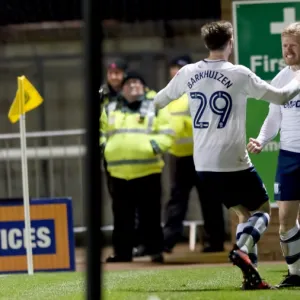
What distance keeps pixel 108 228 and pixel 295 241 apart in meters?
6.14

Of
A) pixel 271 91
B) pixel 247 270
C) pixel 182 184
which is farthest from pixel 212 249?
pixel 271 91

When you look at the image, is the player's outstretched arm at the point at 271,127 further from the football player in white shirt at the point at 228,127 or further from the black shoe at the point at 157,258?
the black shoe at the point at 157,258

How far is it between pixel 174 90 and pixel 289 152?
2.94ft

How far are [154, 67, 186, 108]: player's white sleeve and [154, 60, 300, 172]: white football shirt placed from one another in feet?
0.21

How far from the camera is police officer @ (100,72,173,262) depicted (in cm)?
1240

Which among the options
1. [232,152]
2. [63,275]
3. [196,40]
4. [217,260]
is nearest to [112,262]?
[217,260]

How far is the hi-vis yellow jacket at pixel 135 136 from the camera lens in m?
12.4

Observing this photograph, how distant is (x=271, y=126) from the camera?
880cm

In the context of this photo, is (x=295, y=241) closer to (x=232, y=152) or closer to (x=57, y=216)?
(x=232, y=152)

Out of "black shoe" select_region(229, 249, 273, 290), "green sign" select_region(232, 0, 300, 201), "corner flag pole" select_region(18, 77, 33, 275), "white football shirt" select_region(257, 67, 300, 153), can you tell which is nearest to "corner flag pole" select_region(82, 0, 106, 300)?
"black shoe" select_region(229, 249, 273, 290)

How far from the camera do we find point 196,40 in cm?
1492

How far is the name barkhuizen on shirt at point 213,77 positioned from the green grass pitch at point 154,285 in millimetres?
1370

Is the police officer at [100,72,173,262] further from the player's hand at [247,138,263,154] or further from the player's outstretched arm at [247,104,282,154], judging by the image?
the player's hand at [247,138,263,154]

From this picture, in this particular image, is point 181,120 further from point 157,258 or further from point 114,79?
point 157,258
